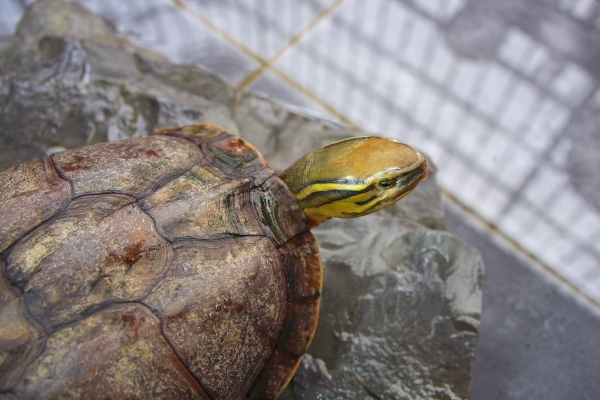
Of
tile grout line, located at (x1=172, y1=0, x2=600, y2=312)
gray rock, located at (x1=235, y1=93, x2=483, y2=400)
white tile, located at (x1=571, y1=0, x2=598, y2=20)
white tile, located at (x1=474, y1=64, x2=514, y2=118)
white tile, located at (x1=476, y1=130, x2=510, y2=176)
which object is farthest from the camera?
white tile, located at (x1=571, y1=0, x2=598, y2=20)

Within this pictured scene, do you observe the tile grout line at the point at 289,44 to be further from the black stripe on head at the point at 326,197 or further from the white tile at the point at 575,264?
the white tile at the point at 575,264

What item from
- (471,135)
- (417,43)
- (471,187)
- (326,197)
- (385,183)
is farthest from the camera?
(417,43)

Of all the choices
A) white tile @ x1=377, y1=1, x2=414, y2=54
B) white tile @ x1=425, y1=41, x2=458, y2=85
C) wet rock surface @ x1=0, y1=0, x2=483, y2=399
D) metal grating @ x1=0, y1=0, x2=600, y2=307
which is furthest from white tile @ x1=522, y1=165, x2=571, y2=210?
white tile @ x1=377, y1=1, x2=414, y2=54

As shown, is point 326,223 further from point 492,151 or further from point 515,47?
point 515,47

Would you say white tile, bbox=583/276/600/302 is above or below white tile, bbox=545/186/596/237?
below

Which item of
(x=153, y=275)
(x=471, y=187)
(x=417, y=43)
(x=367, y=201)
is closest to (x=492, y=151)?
(x=471, y=187)

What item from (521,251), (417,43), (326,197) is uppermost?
(326,197)

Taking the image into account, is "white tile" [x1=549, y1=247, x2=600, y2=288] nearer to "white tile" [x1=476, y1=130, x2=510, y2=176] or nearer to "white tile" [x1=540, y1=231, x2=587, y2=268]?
"white tile" [x1=540, y1=231, x2=587, y2=268]
